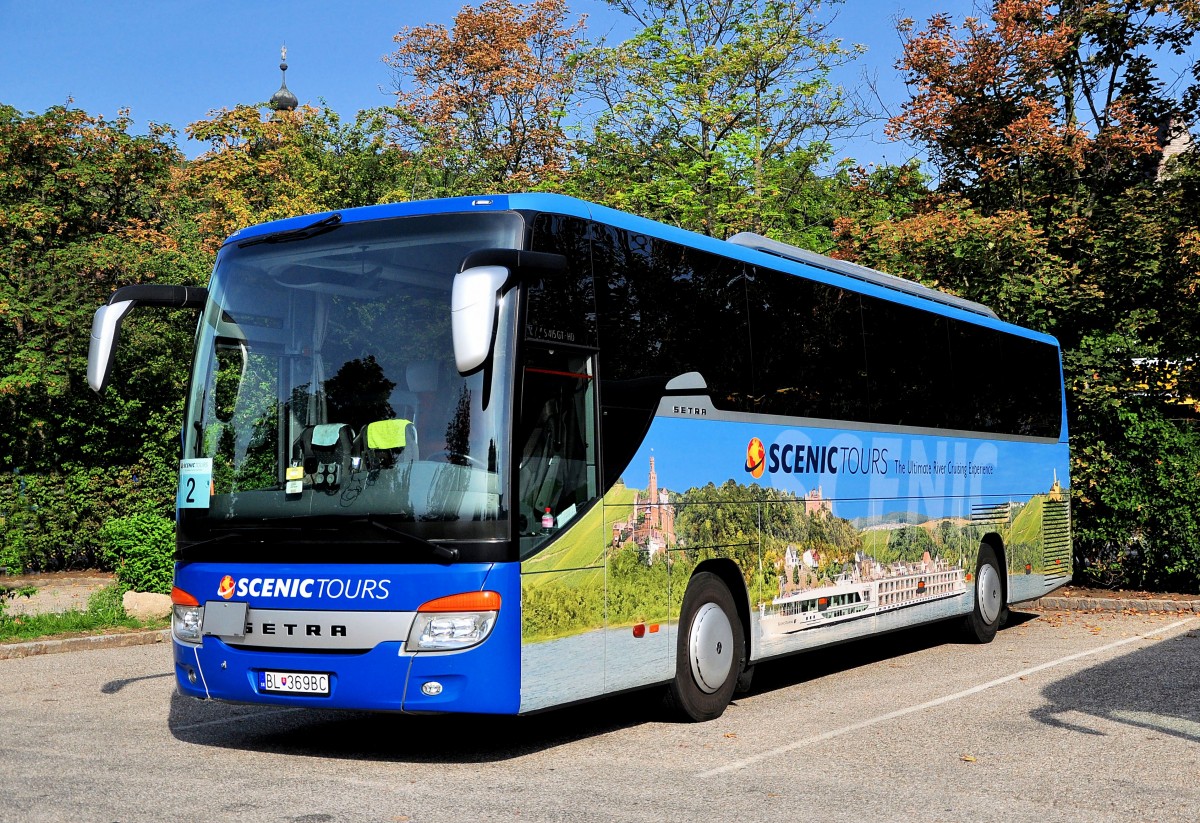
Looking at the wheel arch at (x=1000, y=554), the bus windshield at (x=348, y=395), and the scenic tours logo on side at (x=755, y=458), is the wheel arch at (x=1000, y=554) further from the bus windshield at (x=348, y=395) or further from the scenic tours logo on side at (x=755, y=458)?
the bus windshield at (x=348, y=395)

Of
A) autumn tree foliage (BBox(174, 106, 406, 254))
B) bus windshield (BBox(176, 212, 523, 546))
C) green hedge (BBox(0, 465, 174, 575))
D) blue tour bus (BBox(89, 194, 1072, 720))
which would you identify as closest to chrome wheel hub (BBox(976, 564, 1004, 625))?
blue tour bus (BBox(89, 194, 1072, 720))

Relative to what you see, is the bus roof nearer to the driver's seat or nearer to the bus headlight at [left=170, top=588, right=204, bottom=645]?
the driver's seat

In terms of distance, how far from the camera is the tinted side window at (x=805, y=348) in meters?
10.8

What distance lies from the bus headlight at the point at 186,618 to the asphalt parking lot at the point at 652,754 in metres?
0.71

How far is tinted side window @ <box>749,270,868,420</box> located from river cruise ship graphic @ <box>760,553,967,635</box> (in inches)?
57.5

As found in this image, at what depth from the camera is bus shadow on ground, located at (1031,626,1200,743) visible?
954cm

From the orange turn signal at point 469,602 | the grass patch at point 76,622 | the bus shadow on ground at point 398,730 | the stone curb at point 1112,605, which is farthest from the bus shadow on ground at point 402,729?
the stone curb at point 1112,605

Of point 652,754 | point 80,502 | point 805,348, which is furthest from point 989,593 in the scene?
point 80,502

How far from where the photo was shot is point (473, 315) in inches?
273

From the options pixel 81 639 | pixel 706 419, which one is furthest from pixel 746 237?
pixel 81 639

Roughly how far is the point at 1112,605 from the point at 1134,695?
26.7ft

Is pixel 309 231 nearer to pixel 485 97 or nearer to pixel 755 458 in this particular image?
pixel 755 458

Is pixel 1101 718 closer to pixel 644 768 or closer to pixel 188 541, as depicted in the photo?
pixel 644 768

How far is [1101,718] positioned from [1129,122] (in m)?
14.4
